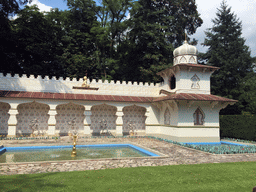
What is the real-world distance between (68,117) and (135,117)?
20.4ft

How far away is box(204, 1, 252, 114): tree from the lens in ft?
84.1

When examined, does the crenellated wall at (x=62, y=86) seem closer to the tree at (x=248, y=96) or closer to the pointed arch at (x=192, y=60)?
the pointed arch at (x=192, y=60)

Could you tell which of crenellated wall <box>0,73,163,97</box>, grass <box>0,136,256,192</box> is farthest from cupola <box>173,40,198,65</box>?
grass <box>0,136,256,192</box>

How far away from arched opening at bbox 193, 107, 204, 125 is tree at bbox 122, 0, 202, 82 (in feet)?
29.4

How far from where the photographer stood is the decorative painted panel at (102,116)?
1930cm

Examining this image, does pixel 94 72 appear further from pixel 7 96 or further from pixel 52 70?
pixel 7 96

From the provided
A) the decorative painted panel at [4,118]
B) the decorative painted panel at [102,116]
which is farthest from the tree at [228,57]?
the decorative painted panel at [4,118]

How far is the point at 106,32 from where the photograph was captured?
88.6 feet

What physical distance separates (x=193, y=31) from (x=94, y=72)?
16.1 metres

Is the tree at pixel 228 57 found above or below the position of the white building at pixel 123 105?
above

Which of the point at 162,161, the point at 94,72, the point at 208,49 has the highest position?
the point at 208,49

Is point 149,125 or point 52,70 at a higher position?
point 52,70

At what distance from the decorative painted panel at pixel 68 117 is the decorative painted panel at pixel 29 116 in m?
1.06

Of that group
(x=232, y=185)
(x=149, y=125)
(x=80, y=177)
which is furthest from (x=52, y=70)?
(x=232, y=185)
